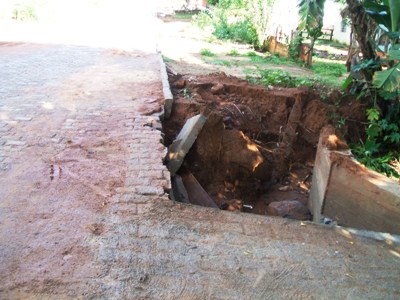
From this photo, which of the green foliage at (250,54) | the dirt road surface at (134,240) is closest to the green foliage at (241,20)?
the green foliage at (250,54)

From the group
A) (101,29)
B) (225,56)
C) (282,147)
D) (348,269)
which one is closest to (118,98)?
(282,147)

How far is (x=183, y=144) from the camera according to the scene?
5648 mm

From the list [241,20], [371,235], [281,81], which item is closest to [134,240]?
[371,235]

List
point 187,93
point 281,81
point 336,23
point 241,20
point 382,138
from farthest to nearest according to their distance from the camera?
point 336,23 < point 241,20 < point 281,81 < point 187,93 < point 382,138

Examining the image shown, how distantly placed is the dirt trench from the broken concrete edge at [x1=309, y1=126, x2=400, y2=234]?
0.68 m

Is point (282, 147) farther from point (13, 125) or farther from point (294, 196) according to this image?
point (13, 125)

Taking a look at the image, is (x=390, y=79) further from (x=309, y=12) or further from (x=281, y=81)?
(x=309, y=12)

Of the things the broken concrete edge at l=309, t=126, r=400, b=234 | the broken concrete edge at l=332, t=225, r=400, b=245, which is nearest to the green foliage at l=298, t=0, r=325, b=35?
the broken concrete edge at l=309, t=126, r=400, b=234

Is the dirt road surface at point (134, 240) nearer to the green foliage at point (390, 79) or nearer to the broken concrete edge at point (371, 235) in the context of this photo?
the broken concrete edge at point (371, 235)

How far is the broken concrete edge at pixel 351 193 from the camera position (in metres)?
4.93

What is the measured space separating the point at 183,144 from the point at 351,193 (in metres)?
2.50

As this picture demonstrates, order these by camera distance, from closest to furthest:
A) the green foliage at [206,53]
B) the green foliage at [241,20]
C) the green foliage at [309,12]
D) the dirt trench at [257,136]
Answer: the dirt trench at [257,136], the green foliage at [309,12], the green foliage at [206,53], the green foliage at [241,20]

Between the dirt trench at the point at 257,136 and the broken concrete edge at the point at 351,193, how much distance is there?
0.68 metres

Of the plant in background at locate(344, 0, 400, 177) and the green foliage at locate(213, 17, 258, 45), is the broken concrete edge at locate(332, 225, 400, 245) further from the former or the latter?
the green foliage at locate(213, 17, 258, 45)
